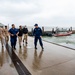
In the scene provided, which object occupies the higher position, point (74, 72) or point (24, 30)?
point (24, 30)

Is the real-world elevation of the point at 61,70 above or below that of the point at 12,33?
below

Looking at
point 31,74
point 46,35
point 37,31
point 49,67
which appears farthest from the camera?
point 46,35

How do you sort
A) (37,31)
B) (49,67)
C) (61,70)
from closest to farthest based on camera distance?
(61,70) → (49,67) → (37,31)

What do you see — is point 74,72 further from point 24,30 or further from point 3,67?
point 24,30

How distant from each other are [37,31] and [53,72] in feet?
14.7

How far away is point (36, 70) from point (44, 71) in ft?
0.93

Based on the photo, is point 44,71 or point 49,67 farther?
point 49,67

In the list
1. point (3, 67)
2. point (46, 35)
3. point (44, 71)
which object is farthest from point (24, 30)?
point (46, 35)

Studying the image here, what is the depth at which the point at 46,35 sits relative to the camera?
36062 mm

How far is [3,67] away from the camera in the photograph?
5.15 m

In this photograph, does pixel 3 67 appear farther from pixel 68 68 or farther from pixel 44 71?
pixel 68 68

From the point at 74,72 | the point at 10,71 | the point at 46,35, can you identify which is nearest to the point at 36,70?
the point at 10,71

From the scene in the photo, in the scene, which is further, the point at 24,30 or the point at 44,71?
the point at 24,30

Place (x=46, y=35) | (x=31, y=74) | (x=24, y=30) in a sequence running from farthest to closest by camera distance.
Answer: (x=46, y=35) < (x=24, y=30) < (x=31, y=74)
